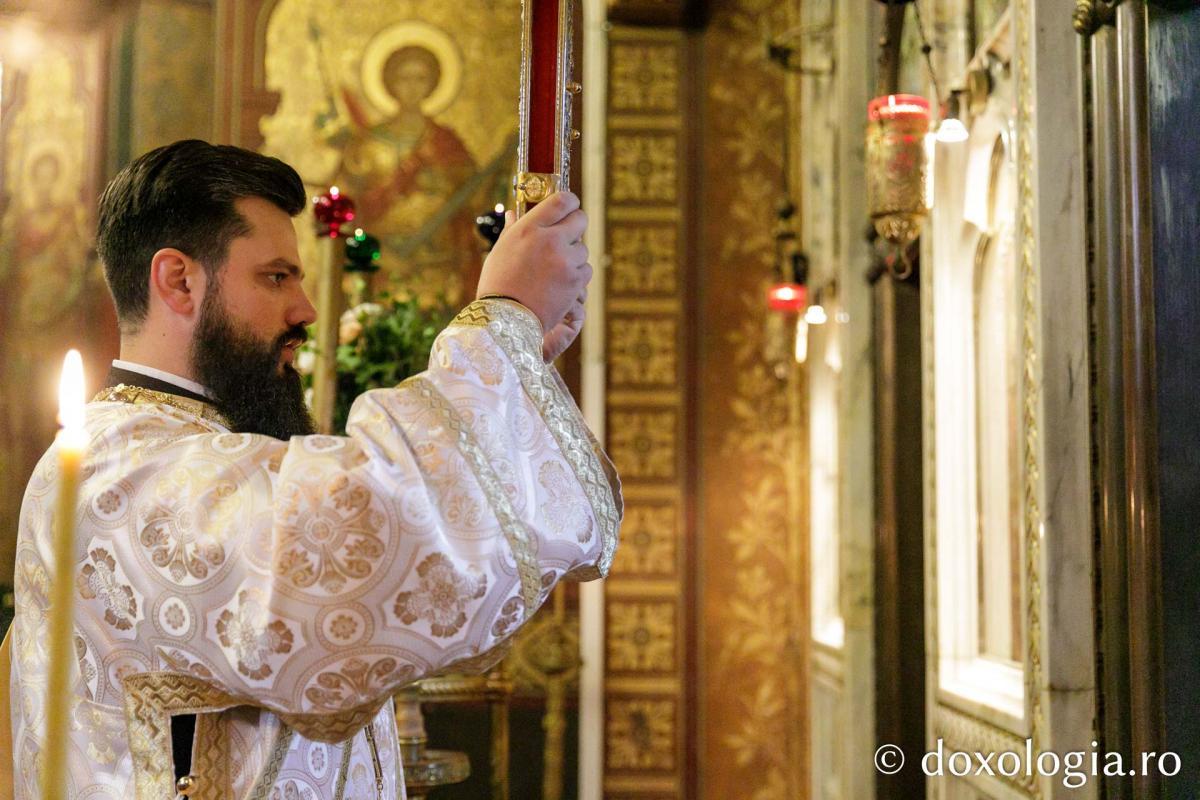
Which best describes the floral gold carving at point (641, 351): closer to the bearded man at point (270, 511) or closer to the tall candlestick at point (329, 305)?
the tall candlestick at point (329, 305)

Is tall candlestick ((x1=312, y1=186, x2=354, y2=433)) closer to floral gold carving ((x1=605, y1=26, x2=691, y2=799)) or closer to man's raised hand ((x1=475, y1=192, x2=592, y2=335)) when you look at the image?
man's raised hand ((x1=475, y1=192, x2=592, y2=335))

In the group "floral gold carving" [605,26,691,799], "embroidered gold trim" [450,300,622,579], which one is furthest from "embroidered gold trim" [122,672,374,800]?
"floral gold carving" [605,26,691,799]

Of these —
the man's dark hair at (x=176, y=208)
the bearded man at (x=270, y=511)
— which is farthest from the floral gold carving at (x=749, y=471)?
the man's dark hair at (x=176, y=208)

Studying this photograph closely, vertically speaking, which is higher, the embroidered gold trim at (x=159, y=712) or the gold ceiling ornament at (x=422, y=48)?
the gold ceiling ornament at (x=422, y=48)

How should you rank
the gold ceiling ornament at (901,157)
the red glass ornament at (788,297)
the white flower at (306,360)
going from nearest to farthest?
1. the gold ceiling ornament at (901,157)
2. the white flower at (306,360)
3. the red glass ornament at (788,297)

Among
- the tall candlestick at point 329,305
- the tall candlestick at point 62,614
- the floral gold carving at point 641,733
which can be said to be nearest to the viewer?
the tall candlestick at point 62,614

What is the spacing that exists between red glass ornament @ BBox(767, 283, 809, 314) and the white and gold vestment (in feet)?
14.0

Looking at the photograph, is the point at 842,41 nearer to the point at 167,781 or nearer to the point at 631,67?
the point at 631,67

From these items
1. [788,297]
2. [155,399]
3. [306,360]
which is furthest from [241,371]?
[788,297]

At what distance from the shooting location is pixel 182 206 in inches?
57.4

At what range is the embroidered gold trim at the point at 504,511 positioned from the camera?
3.86ft

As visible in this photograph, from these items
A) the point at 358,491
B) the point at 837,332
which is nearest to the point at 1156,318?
the point at 358,491

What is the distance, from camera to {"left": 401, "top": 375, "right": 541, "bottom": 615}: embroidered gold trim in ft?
3.86

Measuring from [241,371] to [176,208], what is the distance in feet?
0.65
